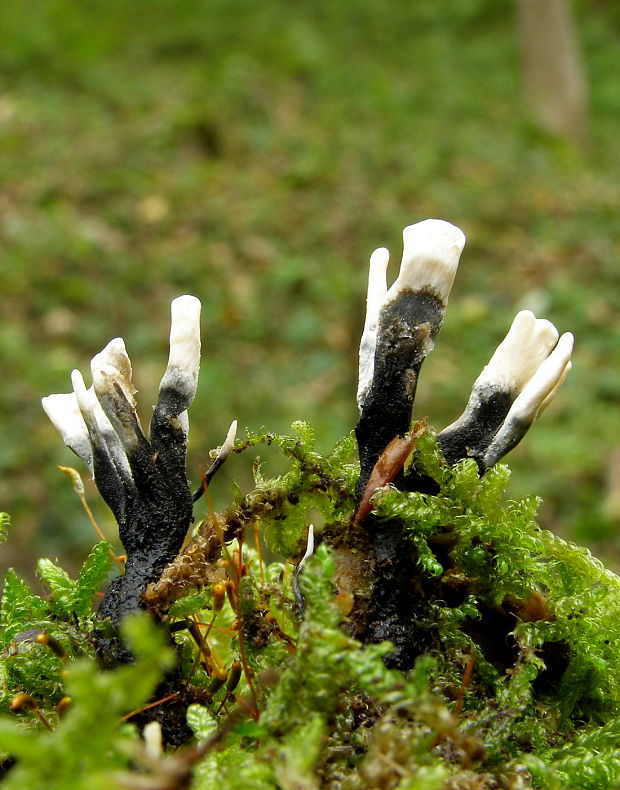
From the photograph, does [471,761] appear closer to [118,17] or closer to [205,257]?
[205,257]

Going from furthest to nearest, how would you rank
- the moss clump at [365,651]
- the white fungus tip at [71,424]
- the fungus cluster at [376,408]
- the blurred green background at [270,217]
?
the blurred green background at [270,217] < the white fungus tip at [71,424] < the fungus cluster at [376,408] < the moss clump at [365,651]

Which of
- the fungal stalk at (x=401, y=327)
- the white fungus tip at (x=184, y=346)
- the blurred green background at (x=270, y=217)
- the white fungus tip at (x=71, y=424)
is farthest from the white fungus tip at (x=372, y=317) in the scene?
the blurred green background at (x=270, y=217)

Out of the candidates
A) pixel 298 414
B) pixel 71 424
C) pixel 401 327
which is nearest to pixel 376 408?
pixel 401 327

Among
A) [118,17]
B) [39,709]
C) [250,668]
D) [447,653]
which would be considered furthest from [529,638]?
[118,17]

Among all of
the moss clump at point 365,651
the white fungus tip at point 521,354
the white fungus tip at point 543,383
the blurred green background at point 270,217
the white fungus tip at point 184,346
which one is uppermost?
the blurred green background at point 270,217

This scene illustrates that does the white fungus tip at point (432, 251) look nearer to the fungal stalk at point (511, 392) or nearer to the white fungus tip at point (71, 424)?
the fungal stalk at point (511, 392)

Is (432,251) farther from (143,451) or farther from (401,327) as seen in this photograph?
(143,451)

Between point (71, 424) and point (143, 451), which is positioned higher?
point (71, 424)

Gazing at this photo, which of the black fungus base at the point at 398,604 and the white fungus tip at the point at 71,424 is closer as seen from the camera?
the black fungus base at the point at 398,604
